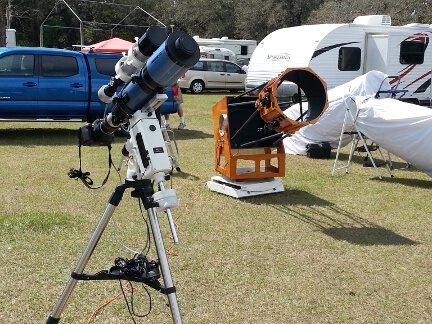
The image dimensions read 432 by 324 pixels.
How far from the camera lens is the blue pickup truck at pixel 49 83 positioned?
11.2m

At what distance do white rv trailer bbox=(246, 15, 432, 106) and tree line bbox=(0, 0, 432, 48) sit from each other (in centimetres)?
1484

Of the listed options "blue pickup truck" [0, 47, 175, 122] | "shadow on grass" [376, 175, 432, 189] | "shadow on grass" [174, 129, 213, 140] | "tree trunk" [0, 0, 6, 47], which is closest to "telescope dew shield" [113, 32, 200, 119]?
"shadow on grass" [376, 175, 432, 189]

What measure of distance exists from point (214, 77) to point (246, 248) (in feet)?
65.4

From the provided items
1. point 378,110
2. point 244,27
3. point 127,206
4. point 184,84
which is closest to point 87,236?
point 127,206

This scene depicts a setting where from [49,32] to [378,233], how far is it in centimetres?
4273

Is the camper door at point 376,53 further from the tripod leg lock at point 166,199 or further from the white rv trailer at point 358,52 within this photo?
the tripod leg lock at point 166,199

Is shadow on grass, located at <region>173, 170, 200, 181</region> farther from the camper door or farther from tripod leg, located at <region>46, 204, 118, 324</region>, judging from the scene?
the camper door

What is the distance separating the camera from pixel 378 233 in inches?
239

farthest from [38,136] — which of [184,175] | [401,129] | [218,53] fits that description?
[218,53]

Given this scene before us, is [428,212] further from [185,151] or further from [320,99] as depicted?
[185,151]

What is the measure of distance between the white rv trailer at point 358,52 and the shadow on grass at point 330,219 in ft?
27.9

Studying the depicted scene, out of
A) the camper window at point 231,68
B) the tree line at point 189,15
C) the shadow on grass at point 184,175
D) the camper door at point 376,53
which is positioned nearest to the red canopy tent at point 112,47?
the camper window at point 231,68

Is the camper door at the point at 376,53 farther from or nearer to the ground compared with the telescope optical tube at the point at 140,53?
nearer to the ground

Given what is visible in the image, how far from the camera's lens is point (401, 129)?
8.05m
